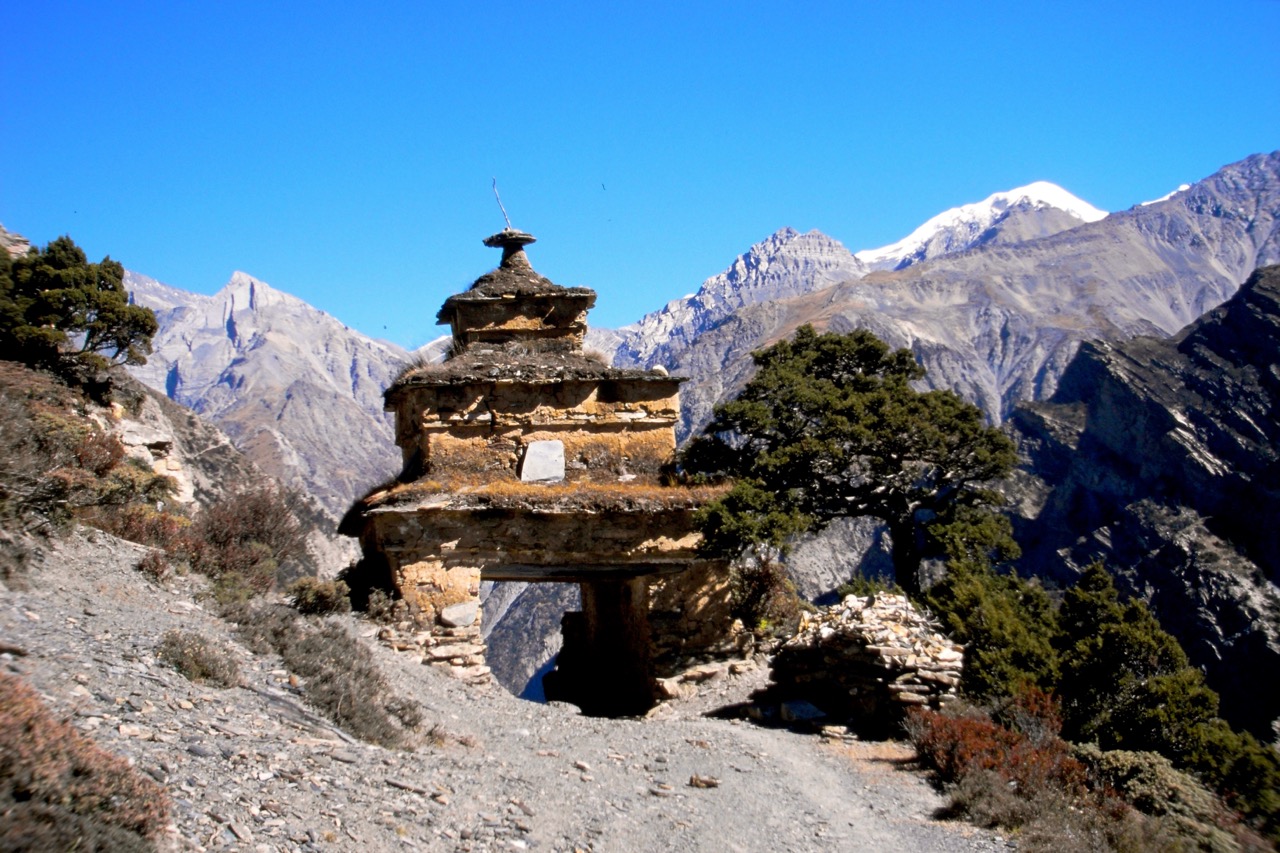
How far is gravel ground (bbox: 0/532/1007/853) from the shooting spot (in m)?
5.82

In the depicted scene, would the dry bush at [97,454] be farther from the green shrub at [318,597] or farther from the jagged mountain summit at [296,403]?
the jagged mountain summit at [296,403]

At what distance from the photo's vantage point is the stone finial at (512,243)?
753 inches

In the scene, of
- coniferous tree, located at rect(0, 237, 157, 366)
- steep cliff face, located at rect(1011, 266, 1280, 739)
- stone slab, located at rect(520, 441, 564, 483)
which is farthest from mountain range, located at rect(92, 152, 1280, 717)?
stone slab, located at rect(520, 441, 564, 483)

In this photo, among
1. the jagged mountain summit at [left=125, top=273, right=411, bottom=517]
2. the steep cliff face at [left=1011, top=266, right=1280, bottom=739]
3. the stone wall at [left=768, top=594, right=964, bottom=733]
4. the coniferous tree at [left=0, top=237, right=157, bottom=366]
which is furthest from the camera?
the jagged mountain summit at [left=125, top=273, right=411, bottom=517]

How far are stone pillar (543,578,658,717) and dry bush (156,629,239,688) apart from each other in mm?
7896

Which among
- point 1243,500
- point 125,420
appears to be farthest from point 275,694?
point 1243,500

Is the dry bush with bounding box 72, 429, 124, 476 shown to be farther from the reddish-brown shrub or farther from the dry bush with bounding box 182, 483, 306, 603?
the reddish-brown shrub

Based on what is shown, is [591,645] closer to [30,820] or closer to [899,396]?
[899,396]

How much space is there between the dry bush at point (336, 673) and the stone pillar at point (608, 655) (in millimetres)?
5499

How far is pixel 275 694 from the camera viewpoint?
807 cm

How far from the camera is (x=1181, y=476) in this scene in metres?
78.6

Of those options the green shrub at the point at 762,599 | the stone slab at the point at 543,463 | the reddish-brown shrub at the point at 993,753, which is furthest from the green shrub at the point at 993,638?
the stone slab at the point at 543,463

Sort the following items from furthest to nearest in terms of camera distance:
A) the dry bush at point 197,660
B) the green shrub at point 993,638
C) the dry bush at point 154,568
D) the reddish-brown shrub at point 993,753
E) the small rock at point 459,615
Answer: the small rock at point 459,615 → the green shrub at point 993,638 → the dry bush at point 154,568 → the reddish-brown shrub at point 993,753 → the dry bush at point 197,660

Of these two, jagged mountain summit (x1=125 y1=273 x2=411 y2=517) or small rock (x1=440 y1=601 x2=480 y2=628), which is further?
jagged mountain summit (x1=125 y1=273 x2=411 y2=517)
